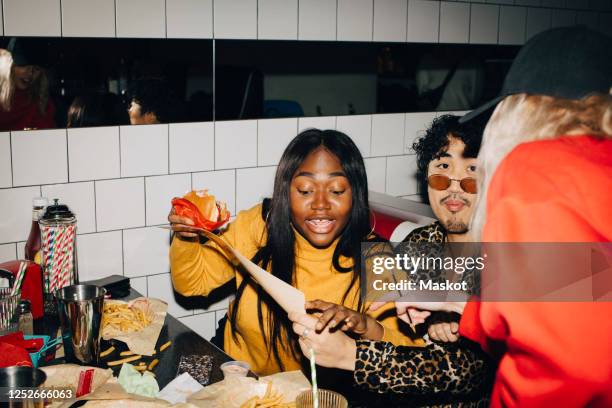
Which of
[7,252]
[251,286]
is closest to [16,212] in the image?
[7,252]

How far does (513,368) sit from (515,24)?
3243 mm

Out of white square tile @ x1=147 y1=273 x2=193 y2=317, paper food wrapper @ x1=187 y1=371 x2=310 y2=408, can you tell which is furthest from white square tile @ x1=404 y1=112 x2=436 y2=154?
paper food wrapper @ x1=187 y1=371 x2=310 y2=408

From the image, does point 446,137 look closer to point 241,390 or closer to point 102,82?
point 241,390

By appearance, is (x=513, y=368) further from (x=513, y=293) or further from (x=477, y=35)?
(x=477, y=35)

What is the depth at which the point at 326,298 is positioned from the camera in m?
2.33

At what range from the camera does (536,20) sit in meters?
3.96

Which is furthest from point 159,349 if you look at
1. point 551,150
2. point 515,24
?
point 515,24

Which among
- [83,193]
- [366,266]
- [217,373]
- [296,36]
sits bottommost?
[217,373]

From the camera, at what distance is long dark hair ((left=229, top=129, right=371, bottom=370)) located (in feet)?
7.64

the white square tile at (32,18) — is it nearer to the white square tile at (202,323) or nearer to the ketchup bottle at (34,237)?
the ketchup bottle at (34,237)

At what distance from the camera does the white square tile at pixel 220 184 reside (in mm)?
2918

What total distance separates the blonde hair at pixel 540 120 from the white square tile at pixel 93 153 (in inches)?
73.4

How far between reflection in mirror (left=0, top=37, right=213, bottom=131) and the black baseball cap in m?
1.85

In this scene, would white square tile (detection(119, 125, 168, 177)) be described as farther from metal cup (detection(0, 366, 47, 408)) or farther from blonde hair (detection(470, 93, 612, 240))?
blonde hair (detection(470, 93, 612, 240))
